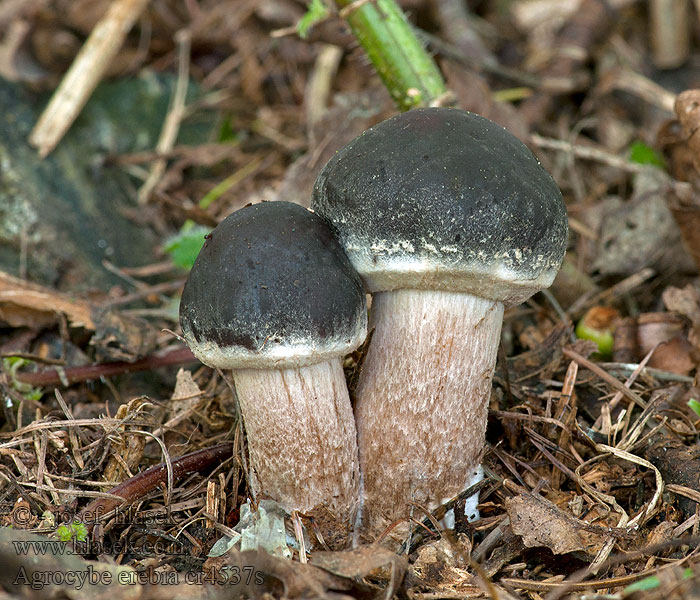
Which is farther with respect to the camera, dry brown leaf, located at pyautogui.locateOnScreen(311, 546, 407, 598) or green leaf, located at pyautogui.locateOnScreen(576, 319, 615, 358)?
green leaf, located at pyautogui.locateOnScreen(576, 319, 615, 358)

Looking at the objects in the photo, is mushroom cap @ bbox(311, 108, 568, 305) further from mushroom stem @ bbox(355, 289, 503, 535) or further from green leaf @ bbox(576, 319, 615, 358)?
green leaf @ bbox(576, 319, 615, 358)

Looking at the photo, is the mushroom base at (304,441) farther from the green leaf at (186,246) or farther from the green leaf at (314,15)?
the green leaf at (314,15)

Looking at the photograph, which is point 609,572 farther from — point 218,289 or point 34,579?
point 34,579

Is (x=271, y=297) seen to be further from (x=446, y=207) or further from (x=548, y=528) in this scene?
(x=548, y=528)

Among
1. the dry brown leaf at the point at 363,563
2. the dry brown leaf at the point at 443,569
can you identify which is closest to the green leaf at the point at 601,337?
the dry brown leaf at the point at 443,569

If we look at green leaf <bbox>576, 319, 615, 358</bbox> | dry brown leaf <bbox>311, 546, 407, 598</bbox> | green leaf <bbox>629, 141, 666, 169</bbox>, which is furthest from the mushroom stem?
green leaf <bbox>629, 141, 666, 169</bbox>

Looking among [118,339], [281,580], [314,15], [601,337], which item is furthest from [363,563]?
[314,15]
